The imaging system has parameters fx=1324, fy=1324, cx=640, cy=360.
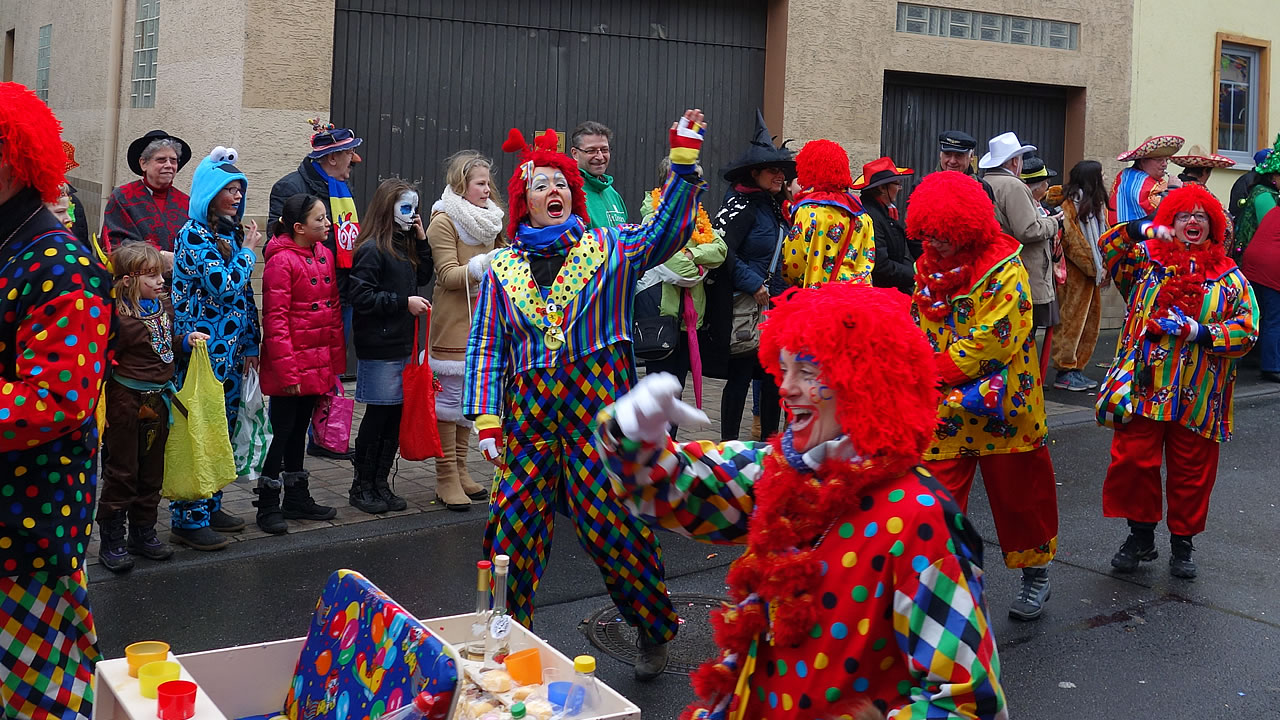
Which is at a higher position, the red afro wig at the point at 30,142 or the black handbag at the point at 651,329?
the red afro wig at the point at 30,142

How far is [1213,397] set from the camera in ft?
21.1

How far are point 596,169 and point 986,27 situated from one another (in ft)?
25.6

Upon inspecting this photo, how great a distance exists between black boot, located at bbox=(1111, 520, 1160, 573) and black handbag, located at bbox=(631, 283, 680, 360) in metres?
2.85

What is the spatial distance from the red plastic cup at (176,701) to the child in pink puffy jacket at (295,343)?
3.68m

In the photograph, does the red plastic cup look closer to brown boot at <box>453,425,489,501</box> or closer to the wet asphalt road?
the wet asphalt road

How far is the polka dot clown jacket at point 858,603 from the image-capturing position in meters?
2.50

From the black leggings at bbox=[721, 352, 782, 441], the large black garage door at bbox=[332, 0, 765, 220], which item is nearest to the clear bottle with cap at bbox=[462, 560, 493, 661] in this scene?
the black leggings at bbox=[721, 352, 782, 441]

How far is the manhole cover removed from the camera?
536cm

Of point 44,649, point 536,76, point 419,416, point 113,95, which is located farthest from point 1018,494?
point 113,95

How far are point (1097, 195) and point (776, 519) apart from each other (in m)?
9.67

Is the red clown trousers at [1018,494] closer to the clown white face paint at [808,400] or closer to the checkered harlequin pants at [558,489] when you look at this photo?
the checkered harlequin pants at [558,489]

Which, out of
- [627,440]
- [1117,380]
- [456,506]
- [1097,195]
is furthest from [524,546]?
[1097,195]

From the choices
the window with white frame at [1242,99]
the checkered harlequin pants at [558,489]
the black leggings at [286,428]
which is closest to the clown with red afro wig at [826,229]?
the black leggings at [286,428]

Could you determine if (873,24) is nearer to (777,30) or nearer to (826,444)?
(777,30)
